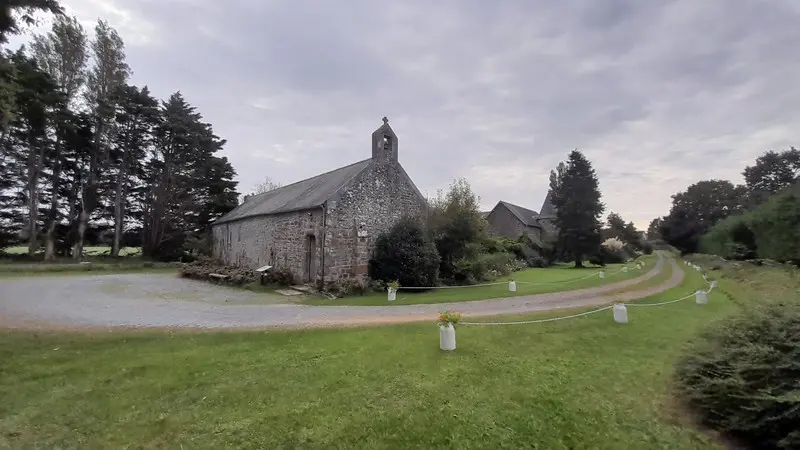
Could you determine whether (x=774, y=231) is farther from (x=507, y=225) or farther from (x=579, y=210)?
(x=507, y=225)

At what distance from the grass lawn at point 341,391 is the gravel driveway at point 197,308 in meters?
1.46

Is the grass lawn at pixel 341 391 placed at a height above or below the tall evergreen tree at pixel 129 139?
below

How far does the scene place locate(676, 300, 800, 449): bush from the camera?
4.12m

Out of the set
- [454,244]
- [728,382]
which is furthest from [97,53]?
[728,382]

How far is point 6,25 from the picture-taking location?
26.4ft

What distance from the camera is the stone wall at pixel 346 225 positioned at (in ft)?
53.0

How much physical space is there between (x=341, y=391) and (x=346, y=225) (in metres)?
11.6

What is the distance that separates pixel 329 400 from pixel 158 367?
322 centimetres

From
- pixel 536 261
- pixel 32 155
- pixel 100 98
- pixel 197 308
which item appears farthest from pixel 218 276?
pixel 536 261

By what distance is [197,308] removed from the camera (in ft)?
37.3

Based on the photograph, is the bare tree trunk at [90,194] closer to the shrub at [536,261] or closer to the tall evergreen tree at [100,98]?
the tall evergreen tree at [100,98]

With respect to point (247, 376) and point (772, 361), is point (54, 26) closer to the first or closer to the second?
point (247, 376)

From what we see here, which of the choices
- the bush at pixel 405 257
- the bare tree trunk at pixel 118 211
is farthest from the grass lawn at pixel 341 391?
the bare tree trunk at pixel 118 211

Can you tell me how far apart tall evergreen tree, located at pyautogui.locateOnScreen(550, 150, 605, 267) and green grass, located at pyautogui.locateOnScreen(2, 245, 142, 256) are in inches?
1553
